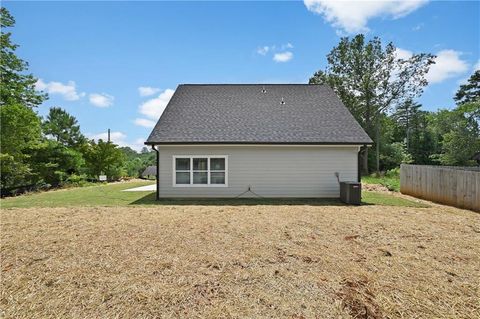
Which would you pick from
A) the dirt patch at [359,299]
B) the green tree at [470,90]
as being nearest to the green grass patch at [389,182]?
the dirt patch at [359,299]

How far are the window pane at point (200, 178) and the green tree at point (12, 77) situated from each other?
15601 millimetres

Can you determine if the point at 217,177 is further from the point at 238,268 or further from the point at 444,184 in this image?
the point at 444,184

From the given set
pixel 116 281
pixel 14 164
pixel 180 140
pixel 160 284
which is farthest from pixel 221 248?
pixel 14 164

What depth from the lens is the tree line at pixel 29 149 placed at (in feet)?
45.0

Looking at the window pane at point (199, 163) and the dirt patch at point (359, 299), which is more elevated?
the window pane at point (199, 163)

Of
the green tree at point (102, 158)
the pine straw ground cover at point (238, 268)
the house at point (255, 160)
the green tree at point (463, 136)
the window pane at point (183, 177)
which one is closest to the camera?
the pine straw ground cover at point (238, 268)

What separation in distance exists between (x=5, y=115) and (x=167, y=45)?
9.41 metres

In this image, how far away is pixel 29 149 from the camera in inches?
642

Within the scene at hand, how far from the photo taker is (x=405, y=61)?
29422 mm

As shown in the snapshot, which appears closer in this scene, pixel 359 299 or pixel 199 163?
pixel 359 299

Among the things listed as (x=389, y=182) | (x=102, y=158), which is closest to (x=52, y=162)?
(x=102, y=158)

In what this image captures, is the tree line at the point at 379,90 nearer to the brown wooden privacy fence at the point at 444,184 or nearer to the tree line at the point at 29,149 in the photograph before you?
the brown wooden privacy fence at the point at 444,184

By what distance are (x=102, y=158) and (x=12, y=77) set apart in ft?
29.1

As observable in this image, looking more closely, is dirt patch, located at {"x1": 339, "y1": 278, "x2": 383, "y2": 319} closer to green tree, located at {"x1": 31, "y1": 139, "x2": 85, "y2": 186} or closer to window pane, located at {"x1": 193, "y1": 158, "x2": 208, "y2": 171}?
window pane, located at {"x1": 193, "y1": 158, "x2": 208, "y2": 171}
